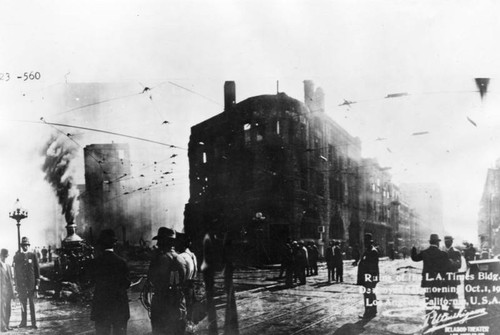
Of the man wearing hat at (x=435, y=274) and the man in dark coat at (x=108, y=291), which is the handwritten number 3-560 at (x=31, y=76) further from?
the man wearing hat at (x=435, y=274)

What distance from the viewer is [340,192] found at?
4091 centimetres

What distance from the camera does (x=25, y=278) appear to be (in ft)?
27.6

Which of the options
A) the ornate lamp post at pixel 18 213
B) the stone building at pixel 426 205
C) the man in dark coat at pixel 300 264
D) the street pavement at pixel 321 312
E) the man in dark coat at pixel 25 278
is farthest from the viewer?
the stone building at pixel 426 205

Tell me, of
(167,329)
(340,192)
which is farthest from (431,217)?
(167,329)

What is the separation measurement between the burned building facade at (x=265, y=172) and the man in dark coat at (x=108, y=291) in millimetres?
20057

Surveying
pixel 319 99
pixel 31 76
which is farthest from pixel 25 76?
pixel 319 99

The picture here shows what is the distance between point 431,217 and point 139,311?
112 meters

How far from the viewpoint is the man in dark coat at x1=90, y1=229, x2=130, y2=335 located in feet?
17.7

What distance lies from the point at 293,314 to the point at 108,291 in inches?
187

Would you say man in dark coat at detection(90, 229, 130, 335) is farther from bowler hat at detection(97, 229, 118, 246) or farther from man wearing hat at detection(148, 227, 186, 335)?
man wearing hat at detection(148, 227, 186, 335)

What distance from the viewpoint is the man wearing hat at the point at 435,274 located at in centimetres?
777

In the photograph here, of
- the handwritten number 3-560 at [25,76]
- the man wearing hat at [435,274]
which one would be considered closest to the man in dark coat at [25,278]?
the handwritten number 3-560 at [25,76]

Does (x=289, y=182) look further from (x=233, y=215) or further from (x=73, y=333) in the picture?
(x=73, y=333)

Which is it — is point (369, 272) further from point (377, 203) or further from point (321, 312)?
point (377, 203)
